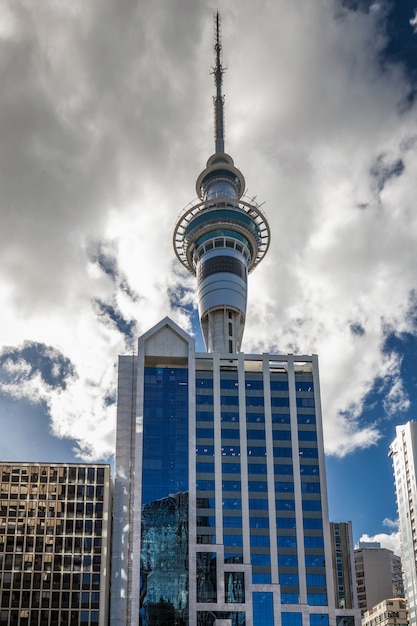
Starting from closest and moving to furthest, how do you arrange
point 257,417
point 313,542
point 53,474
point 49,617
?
point 49,617 → point 313,542 → point 53,474 → point 257,417

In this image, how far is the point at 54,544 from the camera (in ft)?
459

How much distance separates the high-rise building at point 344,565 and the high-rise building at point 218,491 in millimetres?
16203

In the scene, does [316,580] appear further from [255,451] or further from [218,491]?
[255,451]

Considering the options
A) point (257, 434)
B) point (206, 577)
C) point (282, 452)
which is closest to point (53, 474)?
point (206, 577)

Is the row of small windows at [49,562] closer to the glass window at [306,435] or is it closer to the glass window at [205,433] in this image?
the glass window at [205,433]

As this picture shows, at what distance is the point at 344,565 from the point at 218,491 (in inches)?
1588

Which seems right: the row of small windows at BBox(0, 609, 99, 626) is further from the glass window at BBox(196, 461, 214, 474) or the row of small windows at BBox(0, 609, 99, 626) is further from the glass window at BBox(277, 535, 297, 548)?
the glass window at BBox(277, 535, 297, 548)

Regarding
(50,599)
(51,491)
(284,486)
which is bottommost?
(50,599)

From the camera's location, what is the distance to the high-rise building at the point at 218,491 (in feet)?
438

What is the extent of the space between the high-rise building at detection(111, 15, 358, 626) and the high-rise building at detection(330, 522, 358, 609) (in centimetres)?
1620

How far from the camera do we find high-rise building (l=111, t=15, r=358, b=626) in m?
134

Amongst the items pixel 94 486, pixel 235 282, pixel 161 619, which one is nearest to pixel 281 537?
pixel 161 619

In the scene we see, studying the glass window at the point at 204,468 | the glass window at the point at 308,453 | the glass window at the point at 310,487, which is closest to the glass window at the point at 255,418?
the glass window at the point at 308,453

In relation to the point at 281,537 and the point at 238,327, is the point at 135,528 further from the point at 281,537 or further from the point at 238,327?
the point at 238,327
